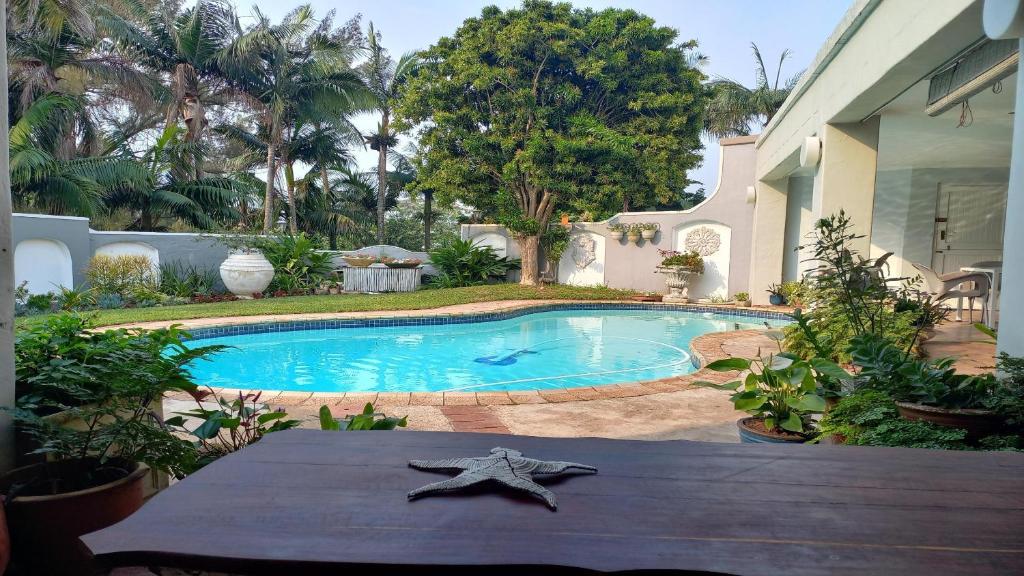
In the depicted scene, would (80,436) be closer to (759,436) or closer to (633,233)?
(759,436)

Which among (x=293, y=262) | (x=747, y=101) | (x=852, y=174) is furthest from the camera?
(x=747, y=101)

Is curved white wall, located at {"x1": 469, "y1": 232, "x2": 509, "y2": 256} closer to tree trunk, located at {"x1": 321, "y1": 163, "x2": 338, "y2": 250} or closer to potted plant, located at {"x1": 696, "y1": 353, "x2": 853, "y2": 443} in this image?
tree trunk, located at {"x1": 321, "y1": 163, "x2": 338, "y2": 250}

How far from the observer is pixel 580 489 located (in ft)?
4.02

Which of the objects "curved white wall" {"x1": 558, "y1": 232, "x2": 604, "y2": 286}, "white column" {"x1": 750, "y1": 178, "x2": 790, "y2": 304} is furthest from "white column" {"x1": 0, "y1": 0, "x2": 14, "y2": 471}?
"curved white wall" {"x1": 558, "y1": 232, "x2": 604, "y2": 286}

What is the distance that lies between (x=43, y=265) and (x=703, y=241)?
1232 centimetres

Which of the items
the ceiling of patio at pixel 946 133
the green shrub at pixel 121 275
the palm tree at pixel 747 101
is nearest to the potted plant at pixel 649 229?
the ceiling of patio at pixel 946 133

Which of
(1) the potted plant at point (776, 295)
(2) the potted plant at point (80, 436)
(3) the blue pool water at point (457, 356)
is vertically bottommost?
(3) the blue pool water at point (457, 356)

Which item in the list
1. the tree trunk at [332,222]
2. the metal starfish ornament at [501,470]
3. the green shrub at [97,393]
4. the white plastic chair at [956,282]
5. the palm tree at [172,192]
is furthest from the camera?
the tree trunk at [332,222]

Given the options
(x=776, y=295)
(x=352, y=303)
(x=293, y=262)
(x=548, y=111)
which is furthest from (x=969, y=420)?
(x=548, y=111)

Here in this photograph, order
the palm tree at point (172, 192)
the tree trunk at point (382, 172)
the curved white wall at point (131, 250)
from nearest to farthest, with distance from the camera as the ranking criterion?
the curved white wall at point (131, 250) < the palm tree at point (172, 192) < the tree trunk at point (382, 172)

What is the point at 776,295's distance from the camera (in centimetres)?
1069

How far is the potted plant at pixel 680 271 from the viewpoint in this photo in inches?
500

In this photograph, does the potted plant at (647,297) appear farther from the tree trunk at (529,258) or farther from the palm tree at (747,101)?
the palm tree at (747,101)

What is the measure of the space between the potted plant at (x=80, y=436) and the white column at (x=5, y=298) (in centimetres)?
6
